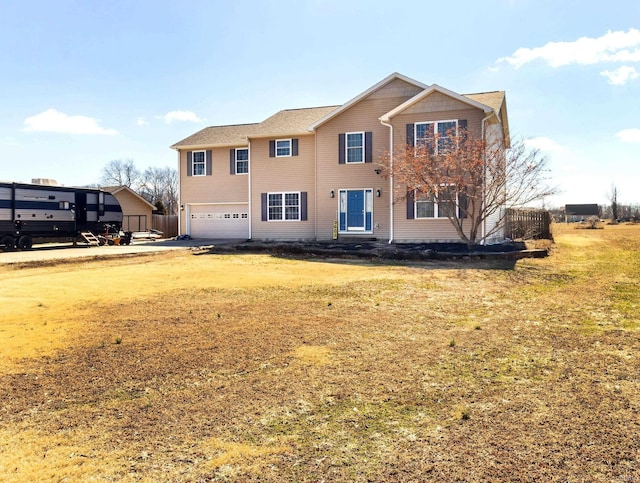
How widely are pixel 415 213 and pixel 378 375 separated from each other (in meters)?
15.1

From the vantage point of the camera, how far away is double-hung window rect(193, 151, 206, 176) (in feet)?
82.8

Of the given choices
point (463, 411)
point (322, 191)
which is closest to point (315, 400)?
point (463, 411)

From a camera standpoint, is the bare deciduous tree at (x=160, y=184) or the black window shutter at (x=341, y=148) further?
the bare deciduous tree at (x=160, y=184)

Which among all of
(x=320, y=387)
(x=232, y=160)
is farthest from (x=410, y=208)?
(x=320, y=387)

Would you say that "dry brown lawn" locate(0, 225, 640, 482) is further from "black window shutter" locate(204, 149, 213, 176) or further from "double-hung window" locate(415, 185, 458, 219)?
"black window shutter" locate(204, 149, 213, 176)

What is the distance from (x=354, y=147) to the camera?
20906 mm

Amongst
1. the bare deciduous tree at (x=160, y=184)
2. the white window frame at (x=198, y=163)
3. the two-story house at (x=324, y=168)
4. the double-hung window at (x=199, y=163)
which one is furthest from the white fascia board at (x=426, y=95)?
the bare deciduous tree at (x=160, y=184)

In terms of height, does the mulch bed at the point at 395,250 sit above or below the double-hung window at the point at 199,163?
below

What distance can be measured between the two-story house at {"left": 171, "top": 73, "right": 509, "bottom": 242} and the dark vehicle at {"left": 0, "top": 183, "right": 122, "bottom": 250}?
4.54 m

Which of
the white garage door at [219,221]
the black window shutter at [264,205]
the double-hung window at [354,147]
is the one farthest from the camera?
the white garage door at [219,221]

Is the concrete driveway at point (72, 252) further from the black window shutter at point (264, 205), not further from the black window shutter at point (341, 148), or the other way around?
the black window shutter at point (341, 148)

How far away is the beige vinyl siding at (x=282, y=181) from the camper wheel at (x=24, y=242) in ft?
32.6

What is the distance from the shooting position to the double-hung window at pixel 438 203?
1670 cm

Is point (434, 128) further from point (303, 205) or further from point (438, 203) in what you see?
point (303, 205)
